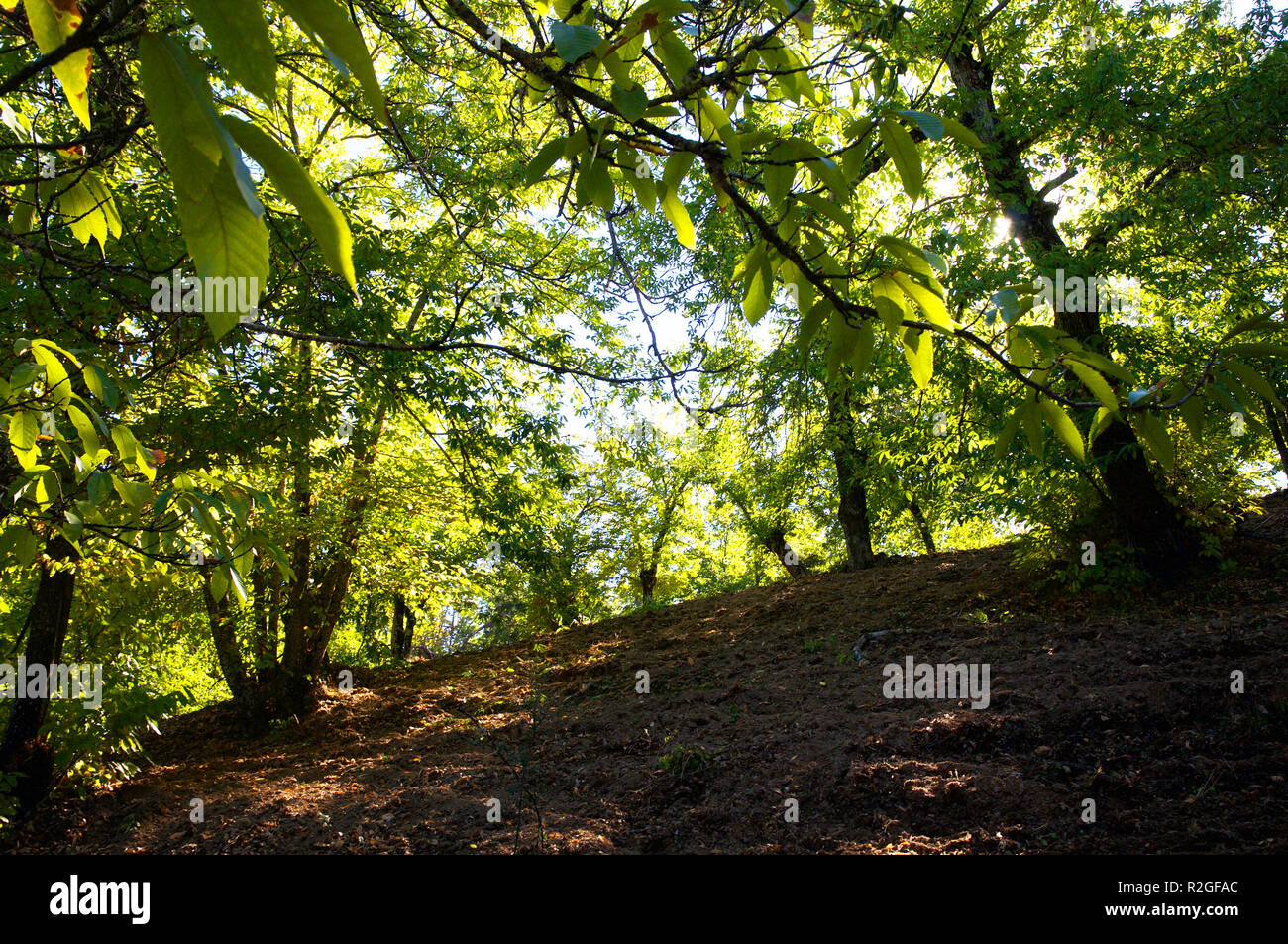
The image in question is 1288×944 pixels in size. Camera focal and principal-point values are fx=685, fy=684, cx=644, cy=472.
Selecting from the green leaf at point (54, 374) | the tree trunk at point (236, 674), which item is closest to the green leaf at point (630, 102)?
the green leaf at point (54, 374)

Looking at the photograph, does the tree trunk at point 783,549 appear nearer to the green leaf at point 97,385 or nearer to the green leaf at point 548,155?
the green leaf at point 97,385

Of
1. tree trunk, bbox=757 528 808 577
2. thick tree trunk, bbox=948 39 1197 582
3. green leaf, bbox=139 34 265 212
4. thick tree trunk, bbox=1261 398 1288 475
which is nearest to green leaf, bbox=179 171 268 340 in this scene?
green leaf, bbox=139 34 265 212

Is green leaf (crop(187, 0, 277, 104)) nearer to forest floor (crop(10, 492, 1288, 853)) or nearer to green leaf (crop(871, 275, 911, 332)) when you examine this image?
green leaf (crop(871, 275, 911, 332))

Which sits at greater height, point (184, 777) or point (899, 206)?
point (899, 206)

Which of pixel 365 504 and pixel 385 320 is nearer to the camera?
pixel 385 320

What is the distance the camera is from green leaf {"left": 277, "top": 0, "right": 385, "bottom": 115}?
1.25ft

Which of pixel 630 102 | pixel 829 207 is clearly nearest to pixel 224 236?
pixel 630 102

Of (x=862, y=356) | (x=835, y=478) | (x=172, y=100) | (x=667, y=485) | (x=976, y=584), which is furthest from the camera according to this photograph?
(x=667, y=485)

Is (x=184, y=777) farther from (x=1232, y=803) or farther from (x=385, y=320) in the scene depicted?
(x=1232, y=803)

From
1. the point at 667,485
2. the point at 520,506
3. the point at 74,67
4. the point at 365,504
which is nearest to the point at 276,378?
the point at 520,506

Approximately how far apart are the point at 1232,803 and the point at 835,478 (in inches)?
385

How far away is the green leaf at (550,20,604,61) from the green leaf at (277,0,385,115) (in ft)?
0.73

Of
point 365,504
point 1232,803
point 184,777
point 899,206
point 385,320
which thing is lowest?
point 184,777

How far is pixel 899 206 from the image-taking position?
24.4ft
